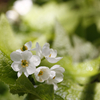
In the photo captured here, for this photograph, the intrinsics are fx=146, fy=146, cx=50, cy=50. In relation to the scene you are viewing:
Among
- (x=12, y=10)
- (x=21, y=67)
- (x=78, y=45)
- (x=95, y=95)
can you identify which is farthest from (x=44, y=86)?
(x=12, y=10)

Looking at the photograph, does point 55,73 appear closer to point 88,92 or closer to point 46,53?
point 46,53

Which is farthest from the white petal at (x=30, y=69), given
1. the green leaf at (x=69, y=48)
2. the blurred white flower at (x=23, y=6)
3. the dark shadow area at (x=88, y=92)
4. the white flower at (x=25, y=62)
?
the blurred white flower at (x=23, y=6)

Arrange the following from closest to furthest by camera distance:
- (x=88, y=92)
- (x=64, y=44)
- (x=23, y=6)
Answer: (x=88, y=92)
(x=64, y=44)
(x=23, y=6)

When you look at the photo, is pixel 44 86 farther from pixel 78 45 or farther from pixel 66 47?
pixel 78 45

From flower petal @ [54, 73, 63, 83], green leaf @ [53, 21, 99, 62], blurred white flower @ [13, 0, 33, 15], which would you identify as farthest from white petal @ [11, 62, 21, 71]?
blurred white flower @ [13, 0, 33, 15]

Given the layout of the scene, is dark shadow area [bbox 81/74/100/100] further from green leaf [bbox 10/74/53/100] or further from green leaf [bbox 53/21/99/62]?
green leaf [bbox 53/21/99/62]

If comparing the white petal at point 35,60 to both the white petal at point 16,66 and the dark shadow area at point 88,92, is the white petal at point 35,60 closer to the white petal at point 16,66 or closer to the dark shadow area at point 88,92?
the white petal at point 16,66

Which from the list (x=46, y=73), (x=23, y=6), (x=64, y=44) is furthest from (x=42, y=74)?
(x=23, y=6)
